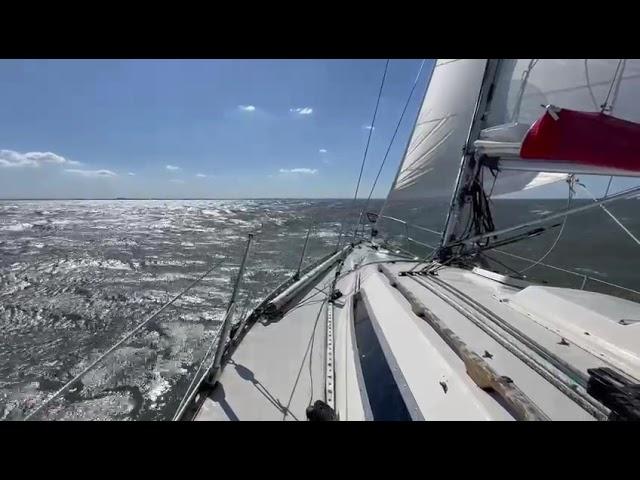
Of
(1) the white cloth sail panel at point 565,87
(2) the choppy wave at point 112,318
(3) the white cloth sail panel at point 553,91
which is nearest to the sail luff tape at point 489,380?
(2) the choppy wave at point 112,318

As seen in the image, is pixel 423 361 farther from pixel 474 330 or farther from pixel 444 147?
pixel 444 147

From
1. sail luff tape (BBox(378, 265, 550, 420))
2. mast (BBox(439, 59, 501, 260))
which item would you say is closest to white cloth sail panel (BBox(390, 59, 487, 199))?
mast (BBox(439, 59, 501, 260))

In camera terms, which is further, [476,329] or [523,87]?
[523,87]

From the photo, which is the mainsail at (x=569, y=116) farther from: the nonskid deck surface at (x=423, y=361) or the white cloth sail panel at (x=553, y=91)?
the nonskid deck surface at (x=423, y=361)

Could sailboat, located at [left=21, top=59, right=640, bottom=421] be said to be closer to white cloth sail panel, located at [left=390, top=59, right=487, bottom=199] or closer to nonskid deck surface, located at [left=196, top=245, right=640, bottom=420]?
nonskid deck surface, located at [left=196, top=245, right=640, bottom=420]

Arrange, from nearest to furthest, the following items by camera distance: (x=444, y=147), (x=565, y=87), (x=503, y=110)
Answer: (x=565, y=87), (x=503, y=110), (x=444, y=147)

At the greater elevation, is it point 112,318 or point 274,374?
point 274,374

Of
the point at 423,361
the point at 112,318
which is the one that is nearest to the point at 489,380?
the point at 423,361
